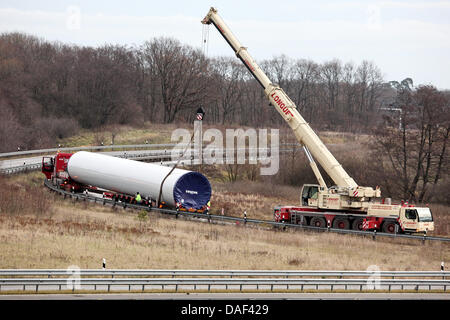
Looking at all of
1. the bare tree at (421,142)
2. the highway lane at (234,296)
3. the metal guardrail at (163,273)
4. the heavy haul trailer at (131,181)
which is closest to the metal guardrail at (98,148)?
the bare tree at (421,142)

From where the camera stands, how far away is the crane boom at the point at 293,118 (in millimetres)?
33812

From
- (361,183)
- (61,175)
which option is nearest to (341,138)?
(361,183)

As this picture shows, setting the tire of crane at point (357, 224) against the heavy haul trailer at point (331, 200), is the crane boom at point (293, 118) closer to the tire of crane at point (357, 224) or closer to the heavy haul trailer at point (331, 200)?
the heavy haul trailer at point (331, 200)

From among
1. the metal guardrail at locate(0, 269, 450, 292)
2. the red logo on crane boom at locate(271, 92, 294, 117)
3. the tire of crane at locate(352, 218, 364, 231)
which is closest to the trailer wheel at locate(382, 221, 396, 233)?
the tire of crane at locate(352, 218, 364, 231)

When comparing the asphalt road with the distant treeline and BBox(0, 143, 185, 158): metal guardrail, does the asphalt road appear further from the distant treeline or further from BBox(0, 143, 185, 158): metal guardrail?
the distant treeline

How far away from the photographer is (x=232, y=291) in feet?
64.8

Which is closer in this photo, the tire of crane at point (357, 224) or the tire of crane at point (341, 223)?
the tire of crane at point (357, 224)

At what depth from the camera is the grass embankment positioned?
79.5ft

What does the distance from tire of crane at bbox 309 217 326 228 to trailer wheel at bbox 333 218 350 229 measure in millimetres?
762

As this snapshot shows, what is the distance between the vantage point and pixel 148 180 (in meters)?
38.1

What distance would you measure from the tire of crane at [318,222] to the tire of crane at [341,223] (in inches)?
30.1

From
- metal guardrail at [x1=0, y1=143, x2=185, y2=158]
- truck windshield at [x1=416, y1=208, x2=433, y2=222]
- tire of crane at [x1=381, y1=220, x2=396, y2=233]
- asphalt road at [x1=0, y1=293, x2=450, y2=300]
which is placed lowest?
asphalt road at [x1=0, y1=293, x2=450, y2=300]
